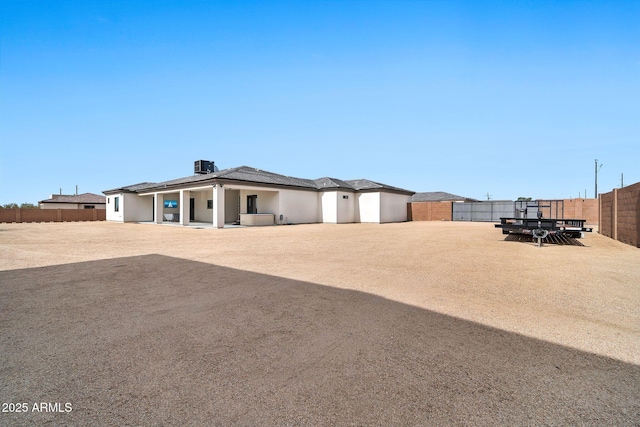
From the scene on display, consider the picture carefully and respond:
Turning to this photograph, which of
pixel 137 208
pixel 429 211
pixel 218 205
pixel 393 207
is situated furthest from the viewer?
pixel 429 211

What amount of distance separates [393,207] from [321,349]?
28448 mm

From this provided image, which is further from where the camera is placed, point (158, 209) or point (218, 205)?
point (158, 209)

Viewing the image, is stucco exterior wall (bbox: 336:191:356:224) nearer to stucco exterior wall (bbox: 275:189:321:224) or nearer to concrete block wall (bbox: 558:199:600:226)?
stucco exterior wall (bbox: 275:189:321:224)

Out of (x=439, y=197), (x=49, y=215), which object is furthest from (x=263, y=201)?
(x=439, y=197)

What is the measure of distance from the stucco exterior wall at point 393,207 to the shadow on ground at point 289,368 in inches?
973

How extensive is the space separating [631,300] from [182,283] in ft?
22.4

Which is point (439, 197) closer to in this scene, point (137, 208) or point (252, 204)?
A: point (252, 204)

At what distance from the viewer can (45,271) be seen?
20.5ft

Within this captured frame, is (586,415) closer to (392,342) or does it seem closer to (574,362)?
(574,362)

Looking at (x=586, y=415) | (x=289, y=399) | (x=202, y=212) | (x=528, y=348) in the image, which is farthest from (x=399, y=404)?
(x=202, y=212)

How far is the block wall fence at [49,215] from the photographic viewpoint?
31.3m

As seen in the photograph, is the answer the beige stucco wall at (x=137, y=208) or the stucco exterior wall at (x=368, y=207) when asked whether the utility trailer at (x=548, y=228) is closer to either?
the stucco exterior wall at (x=368, y=207)

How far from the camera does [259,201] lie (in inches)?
1007

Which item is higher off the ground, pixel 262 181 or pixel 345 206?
pixel 262 181
